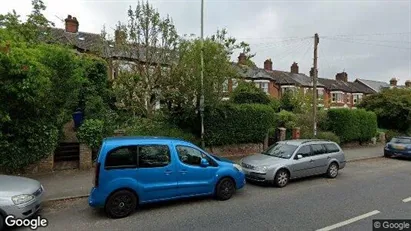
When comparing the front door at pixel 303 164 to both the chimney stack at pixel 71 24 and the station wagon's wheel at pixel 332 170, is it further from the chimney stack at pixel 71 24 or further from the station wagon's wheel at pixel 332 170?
the chimney stack at pixel 71 24

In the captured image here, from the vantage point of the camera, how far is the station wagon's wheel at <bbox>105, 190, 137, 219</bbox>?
19.7 ft

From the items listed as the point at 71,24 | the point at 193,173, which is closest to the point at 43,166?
the point at 193,173

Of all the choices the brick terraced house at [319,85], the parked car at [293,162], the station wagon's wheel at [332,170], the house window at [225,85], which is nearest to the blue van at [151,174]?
the parked car at [293,162]

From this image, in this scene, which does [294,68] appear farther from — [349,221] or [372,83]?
[349,221]

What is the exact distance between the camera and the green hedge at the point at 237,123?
13219 millimetres

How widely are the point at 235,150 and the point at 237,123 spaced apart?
1.47 metres

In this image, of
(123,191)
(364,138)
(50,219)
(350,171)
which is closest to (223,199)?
(123,191)

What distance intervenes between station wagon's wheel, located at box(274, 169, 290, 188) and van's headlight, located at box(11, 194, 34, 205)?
22.0 ft

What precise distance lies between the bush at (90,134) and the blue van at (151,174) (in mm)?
3960

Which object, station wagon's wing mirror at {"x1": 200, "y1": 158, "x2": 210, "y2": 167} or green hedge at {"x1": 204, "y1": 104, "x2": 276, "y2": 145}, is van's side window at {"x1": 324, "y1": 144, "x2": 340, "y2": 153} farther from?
station wagon's wing mirror at {"x1": 200, "y1": 158, "x2": 210, "y2": 167}

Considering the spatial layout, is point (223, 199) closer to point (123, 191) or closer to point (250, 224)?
point (250, 224)

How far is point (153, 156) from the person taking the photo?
657 cm

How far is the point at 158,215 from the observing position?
244 inches

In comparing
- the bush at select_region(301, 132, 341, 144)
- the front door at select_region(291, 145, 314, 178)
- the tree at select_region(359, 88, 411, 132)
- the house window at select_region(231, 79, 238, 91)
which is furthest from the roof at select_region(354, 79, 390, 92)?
the front door at select_region(291, 145, 314, 178)
